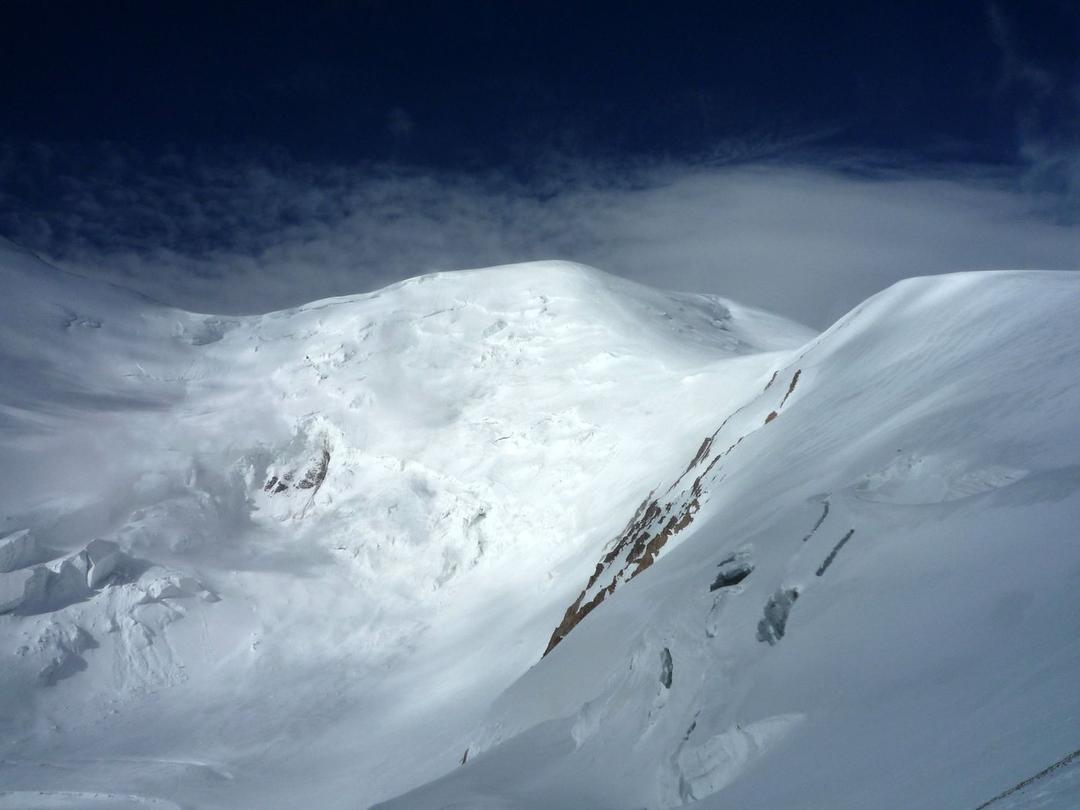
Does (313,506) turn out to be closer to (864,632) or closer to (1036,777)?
(864,632)

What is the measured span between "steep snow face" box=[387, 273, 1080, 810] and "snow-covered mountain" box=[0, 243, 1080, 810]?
0.04 meters

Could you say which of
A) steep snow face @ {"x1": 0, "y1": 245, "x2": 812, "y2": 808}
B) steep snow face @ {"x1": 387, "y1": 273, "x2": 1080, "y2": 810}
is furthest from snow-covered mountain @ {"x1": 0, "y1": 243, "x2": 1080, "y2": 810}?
steep snow face @ {"x1": 0, "y1": 245, "x2": 812, "y2": 808}

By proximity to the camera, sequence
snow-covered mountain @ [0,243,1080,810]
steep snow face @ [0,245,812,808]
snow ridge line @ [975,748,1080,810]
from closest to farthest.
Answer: snow ridge line @ [975,748,1080,810]
snow-covered mountain @ [0,243,1080,810]
steep snow face @ [0,245,812,808]

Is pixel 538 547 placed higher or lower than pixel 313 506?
lower

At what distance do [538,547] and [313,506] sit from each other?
1352 centimetres

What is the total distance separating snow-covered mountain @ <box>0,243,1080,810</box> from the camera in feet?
22.2

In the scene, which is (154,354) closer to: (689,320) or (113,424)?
(113,424)

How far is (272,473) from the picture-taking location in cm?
4331

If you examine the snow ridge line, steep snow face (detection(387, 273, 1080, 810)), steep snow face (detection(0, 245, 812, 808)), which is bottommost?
steep snow face (detection(0, 245, 812, 808))

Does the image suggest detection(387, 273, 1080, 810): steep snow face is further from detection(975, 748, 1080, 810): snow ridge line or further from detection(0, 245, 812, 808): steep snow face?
detection(0, 245, 812, 808): steep snow face

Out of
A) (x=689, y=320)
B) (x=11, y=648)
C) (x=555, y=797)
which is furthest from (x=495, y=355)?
(x=555, y=797)

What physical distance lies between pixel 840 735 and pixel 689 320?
43.6 m

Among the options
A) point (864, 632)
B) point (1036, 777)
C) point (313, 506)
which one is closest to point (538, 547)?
point (313, 506)

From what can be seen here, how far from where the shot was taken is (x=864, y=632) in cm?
721
